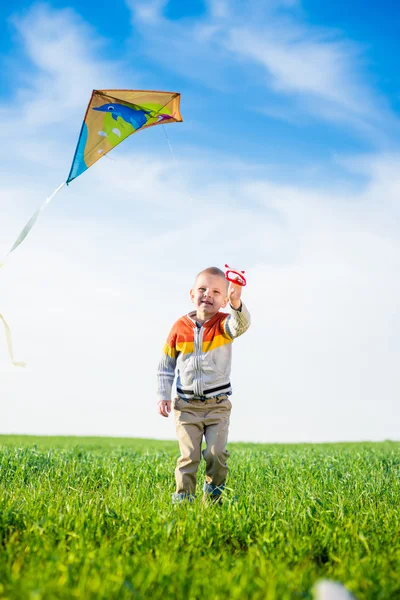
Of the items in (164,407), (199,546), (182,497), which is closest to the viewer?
(199,546)

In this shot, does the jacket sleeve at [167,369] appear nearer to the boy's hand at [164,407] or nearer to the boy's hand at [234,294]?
the boy's hand at [164,407]

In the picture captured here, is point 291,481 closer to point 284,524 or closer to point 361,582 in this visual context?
point 284,524

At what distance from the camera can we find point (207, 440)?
6289 mm

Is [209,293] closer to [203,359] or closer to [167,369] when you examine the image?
[203,359]

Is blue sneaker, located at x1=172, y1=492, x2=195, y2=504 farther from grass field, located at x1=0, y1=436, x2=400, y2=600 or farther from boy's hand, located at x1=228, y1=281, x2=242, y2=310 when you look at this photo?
boy's hand, located at x1=228, y1=281, x2=242, y2=310

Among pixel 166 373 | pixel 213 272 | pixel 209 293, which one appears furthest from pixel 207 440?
pixel 213 272

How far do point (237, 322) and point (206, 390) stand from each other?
30.5 inches

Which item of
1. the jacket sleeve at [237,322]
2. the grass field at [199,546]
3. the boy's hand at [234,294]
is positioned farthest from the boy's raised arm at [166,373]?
the grass field at [199,546]

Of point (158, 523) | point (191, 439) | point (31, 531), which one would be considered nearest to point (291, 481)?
point (191, 439)

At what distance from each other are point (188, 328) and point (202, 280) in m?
0.53

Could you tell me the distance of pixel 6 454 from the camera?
942cm

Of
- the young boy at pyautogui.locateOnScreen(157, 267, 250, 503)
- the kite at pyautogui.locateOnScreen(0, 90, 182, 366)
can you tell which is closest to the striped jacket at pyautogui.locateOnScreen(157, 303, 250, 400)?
the young boy at pyautogui.locateOnScreen(157, 267, 250, 503)

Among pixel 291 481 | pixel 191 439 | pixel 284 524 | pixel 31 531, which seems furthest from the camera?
pixel 291 481

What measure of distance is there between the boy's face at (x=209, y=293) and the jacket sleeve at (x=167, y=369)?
1.56 feet
